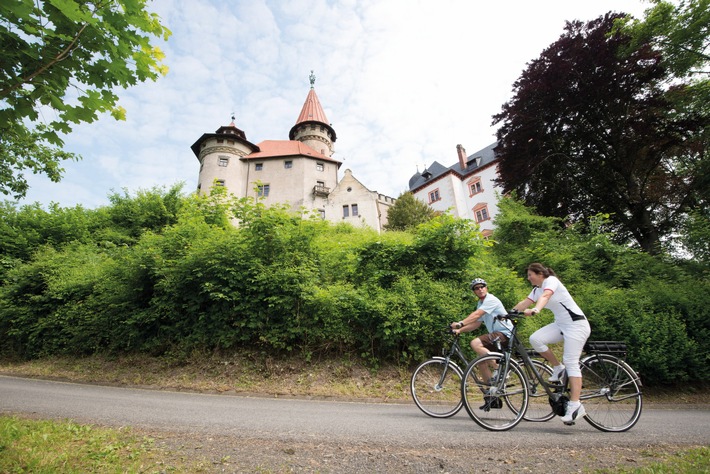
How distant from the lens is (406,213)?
36812 mm

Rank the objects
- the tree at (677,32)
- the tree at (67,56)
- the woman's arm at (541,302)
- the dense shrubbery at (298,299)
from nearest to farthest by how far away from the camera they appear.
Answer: the tree at (67,56) → the woman's arm at (541,302) → the dense shrubbery at (298,299) → the tree at (677,32)

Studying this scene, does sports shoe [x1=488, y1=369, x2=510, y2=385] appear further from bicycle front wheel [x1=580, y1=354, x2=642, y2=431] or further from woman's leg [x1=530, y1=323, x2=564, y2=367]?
bicycle front wheel [x1=580, y1=354, x2=642, y2=431]

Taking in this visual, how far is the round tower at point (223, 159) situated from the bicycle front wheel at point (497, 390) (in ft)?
139

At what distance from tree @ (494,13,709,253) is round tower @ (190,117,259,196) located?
117 feet

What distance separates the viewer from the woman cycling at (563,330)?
4262 millimetres

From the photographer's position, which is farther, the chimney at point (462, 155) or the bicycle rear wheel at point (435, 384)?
the chimney at point (462, 155)

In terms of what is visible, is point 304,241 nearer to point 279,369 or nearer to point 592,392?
point 279,369

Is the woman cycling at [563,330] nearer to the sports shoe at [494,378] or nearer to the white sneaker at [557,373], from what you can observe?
the white sneaker at [557,373]

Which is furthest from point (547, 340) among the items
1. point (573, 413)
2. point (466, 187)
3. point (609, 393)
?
point (466, 187)

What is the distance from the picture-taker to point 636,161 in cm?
1542

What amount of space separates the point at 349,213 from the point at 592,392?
1543 inches

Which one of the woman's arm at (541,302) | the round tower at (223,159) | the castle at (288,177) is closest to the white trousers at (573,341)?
the woman's arm at (541,302)

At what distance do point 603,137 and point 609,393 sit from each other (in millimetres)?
15483

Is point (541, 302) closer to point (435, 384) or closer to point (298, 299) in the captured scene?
point (435, 384)
